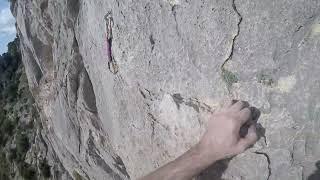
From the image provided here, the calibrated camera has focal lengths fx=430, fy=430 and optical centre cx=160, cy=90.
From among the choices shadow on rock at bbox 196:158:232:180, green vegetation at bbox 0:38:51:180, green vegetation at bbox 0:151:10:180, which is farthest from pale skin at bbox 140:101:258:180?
green vegetation at bbox 0:151:10:180

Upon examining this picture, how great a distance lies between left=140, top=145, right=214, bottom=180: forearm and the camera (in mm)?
4070

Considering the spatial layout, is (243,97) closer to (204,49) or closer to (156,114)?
(204,49)

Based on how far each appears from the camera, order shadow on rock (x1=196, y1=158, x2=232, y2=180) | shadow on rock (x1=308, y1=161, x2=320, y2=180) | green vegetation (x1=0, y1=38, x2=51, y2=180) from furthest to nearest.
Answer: green vegetation (x1=0, y1=38, x2=51, y2=180) → shadow on rock (x1=196, y1=158, x2=232, y2=180) → shadow on rock (x1=308, y1=161, x2=320, y2=180)

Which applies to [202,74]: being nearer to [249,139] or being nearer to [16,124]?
[249,139]

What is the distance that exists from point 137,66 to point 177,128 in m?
1.06

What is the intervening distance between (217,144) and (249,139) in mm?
412

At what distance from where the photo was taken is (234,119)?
13.1ft

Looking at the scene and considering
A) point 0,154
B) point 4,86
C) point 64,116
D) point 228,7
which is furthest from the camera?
point 4,86

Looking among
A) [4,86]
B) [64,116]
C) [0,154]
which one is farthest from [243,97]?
[4,86]

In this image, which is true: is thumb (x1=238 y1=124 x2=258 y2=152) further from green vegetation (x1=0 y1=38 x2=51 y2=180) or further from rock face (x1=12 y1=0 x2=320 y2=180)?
green vegetation (x1=0 y1=38 x2=51 y2=180)

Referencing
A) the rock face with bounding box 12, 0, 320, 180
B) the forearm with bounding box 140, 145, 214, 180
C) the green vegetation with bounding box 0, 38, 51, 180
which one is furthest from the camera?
the green vegetation with bounding box 0, 38, 51, 180

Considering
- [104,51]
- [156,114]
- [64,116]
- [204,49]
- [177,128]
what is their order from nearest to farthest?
[204,49] → [177,128] → [156,114] → [104,51] → [64,116]

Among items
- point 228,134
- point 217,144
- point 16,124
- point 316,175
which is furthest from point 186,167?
point 16,124

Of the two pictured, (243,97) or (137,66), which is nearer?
(243,97)
